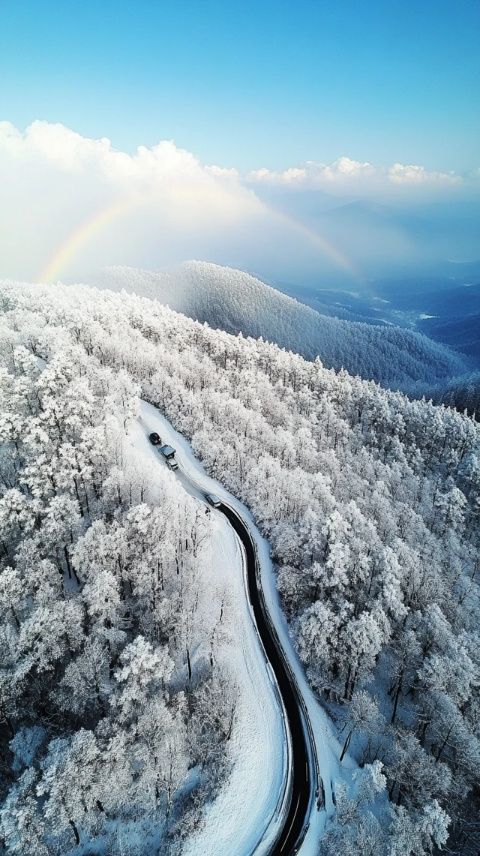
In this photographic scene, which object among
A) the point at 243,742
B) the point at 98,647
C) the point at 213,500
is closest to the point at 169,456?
the point at 213,500

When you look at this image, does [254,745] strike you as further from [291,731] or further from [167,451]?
[167,451]

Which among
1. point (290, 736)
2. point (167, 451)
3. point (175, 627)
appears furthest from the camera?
point (167, 451)

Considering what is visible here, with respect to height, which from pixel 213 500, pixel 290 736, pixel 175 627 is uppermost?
pixel 213 500

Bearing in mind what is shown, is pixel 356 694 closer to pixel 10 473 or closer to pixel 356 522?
pixel 356 522

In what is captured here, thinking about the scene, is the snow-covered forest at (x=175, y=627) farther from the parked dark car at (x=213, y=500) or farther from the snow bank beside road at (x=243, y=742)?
the parked dark car at (x=213, y=500)

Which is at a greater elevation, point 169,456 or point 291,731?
point 169,456

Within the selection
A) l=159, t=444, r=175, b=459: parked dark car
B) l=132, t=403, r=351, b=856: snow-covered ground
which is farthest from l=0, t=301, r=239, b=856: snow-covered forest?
l=159, t=444, r=175, b=459: parked dark car

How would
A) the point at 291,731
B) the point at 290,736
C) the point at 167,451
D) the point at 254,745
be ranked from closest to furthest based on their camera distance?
the point at 254,745
the point at 290,736
the point at 291,731
the point at 167,451
